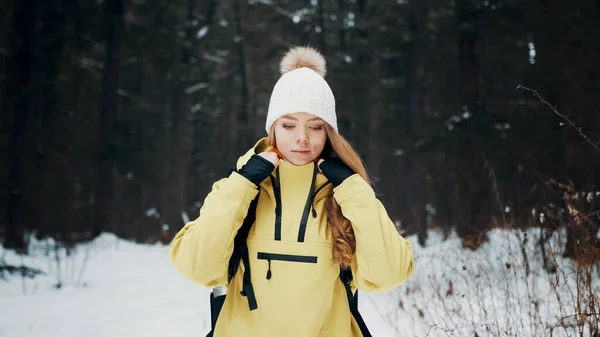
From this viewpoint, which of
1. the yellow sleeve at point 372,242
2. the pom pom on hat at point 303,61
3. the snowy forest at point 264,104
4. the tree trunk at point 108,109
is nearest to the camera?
the yellow sleeve at point 372,242

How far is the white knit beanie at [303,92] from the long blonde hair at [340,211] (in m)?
0.07

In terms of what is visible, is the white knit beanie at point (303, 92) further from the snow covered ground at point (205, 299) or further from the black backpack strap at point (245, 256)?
the snow covered ground at point (205, 299)

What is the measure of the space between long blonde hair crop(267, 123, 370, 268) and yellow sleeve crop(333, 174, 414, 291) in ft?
0.14

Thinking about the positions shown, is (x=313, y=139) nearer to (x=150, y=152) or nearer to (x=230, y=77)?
(x=150, y=152)

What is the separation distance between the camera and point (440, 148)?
10.5 metres

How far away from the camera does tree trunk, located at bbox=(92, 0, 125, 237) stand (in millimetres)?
12656

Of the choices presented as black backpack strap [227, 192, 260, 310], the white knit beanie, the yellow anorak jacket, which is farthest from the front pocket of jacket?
the white knit beanie

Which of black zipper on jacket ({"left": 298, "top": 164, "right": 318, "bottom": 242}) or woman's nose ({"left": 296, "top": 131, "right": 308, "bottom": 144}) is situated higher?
woman's nose ({"left": 296, "top": 131, "right": 308, "bottom": 144})

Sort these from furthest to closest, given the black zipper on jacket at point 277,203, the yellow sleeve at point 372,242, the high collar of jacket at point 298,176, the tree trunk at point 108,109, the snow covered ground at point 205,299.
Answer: the tree trunk at point 108,109, the snow covered ground at point 205,299, the high collar of jacket at point 298,176, the black zipper on jacket at point 277,203, the yellow sleeve at point 372,242

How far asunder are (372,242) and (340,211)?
206 millimetres

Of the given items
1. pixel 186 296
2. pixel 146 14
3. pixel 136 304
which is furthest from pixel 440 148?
pixel 146 14

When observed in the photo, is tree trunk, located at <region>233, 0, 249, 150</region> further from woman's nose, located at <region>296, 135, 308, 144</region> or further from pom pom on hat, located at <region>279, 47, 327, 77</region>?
woman's nose, located at <region>296, 135, 308, 144</region>

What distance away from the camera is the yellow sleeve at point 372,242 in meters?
1.76

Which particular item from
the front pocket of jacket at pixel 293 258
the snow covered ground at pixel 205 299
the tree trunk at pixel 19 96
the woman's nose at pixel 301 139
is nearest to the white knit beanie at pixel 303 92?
the woman's nose at pixel 301 139
